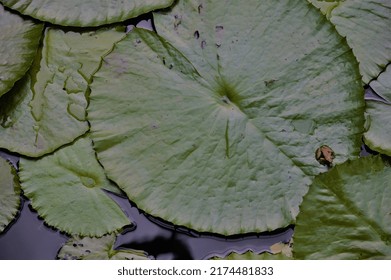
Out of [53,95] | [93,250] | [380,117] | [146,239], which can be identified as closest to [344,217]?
[380,117]

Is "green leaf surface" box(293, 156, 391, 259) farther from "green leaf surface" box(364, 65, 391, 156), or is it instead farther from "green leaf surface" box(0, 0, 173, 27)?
"green leaf surface" box(0, 0, 173, 27)

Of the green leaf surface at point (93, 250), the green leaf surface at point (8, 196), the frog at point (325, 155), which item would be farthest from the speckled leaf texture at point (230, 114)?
the green leaf surface at point (8, 196)

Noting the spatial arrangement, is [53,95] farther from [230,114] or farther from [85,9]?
[230,114]

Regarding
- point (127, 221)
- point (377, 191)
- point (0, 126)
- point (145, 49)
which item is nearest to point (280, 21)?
point (145, 49)

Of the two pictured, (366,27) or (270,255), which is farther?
(366,27)

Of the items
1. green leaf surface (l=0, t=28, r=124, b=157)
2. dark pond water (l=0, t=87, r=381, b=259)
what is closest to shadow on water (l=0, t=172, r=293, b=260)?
dark pond water (l=0, t=87, r=381, b=259)
